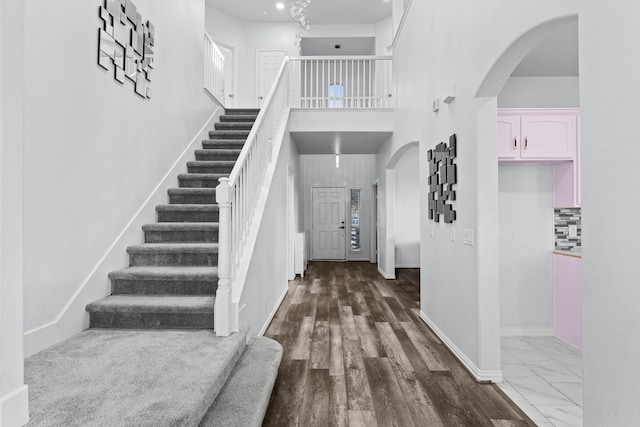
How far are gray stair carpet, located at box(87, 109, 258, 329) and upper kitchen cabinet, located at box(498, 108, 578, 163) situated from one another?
286cm

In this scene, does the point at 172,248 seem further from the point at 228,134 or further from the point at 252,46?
the point at 252,46

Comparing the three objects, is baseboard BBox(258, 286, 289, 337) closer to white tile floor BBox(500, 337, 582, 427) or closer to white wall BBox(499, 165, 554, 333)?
white tile floor BBox(500, 337, 582, 427)

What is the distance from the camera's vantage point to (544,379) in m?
2.52

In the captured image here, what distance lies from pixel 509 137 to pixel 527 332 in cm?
196

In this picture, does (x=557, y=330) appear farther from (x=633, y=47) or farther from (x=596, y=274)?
(x=633, y=47)

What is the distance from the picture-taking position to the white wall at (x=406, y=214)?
8.20m

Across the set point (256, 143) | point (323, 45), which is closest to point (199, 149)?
point (256, 143)

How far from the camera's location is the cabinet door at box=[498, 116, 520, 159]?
10.5ft

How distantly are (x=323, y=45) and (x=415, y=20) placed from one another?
5.22 meters

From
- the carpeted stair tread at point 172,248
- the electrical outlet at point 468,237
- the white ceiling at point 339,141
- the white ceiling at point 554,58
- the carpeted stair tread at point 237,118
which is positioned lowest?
the carpeted stair tread at point 172,248

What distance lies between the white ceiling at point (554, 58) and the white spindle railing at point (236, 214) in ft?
7.88

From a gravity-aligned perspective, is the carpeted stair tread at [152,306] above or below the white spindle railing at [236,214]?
below

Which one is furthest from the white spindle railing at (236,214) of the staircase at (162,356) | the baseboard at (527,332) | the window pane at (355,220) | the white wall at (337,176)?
the window pane at (355,220)

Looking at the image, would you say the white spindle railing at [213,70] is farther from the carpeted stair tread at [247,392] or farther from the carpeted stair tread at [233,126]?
the carpeted stair tread at [247,392]
